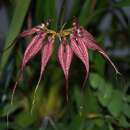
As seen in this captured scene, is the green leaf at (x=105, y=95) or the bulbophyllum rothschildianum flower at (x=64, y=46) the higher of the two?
the bulbophyllum rothschildianum flower at (x=64, y=46)

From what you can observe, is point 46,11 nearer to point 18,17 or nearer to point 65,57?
point 18,17

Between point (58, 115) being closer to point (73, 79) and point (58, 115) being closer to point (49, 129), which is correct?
point (73, 79)

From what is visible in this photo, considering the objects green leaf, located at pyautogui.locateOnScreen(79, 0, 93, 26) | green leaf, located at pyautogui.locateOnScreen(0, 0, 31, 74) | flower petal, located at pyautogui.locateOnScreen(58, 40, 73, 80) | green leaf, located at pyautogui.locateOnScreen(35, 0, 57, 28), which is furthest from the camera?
green leaf, located at pyautogui.locateOnScreen(79, 0, 93, 26)

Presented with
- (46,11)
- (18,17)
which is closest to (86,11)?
(46,11)

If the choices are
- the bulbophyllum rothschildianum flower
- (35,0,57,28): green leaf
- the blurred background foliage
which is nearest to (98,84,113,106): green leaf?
the blurred background foliage

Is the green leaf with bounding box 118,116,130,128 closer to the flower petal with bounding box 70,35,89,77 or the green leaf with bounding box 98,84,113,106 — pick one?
the green leaf with bounding box 98,84,113,106

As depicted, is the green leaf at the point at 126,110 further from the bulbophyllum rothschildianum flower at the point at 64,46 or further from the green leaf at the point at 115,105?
the bulbophyllum rothschildianum flower at the point at 64,46

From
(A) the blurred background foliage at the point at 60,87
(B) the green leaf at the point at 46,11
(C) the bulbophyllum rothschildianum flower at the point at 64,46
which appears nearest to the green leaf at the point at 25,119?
(A) the blurred background foliage at the point at 60,87
